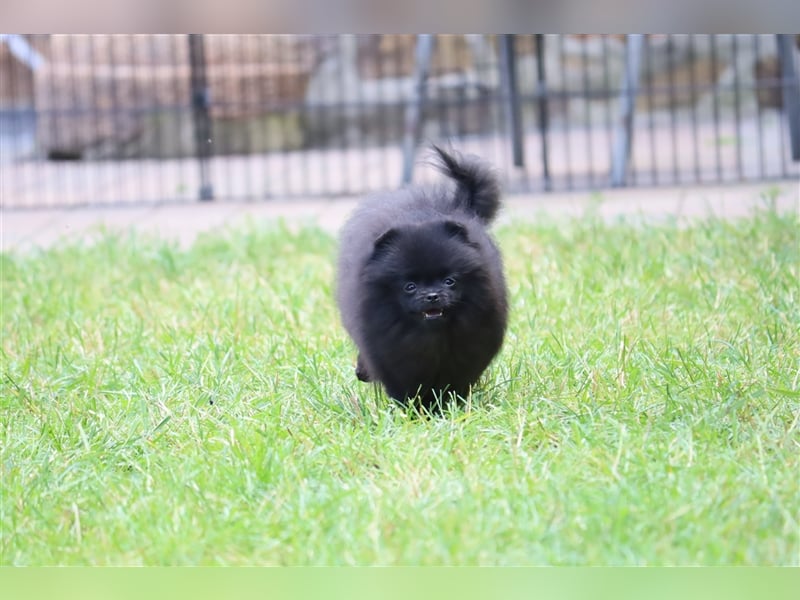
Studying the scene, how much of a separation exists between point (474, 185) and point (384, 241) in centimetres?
84

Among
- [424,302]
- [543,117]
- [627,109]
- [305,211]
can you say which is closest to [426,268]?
[424,302]

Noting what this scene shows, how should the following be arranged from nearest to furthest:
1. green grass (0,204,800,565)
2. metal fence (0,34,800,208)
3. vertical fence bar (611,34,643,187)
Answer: green grass (0,204,800,565), vertical fence bar (611,34,643,187), metal fence (0,34,800,208)

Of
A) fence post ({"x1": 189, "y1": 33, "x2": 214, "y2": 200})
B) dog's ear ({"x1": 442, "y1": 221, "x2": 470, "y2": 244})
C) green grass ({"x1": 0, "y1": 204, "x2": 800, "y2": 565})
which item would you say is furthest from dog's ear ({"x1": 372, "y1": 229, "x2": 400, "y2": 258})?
fence post ({"x1": 189, "y1": 33, "x2": 214, "y2": 200})

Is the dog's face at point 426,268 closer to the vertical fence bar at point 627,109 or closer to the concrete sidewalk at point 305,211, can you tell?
the concrete sidewalk at point 305,211

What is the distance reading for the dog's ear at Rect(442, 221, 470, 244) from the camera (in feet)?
13.1

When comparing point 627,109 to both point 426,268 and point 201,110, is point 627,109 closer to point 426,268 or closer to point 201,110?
point 201,110

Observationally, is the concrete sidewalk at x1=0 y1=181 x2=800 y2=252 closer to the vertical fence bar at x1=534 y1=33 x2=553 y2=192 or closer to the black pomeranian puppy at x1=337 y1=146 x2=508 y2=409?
the vertical fence bar at x1=534 y1=33 x2=553 y2=192

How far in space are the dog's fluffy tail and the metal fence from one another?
14.3 ft

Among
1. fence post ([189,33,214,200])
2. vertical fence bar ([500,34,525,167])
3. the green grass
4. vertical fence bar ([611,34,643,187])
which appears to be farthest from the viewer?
fence post ([189,33,214,200])

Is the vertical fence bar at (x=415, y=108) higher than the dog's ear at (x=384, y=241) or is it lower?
higher

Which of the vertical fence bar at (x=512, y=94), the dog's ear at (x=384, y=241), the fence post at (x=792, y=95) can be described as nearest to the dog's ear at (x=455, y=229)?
the dog's ear at (x=384, y=241)

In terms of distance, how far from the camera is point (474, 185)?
4.70 m

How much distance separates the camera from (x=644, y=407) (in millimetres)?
4035

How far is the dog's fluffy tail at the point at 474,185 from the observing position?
15.2ft
